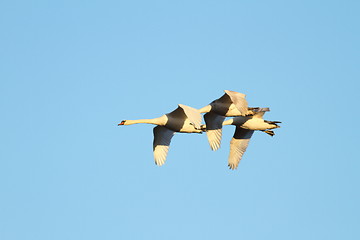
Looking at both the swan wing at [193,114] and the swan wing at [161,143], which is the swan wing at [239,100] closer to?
the swan wing at [193,114]

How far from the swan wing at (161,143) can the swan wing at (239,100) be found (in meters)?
5.30

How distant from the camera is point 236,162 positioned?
52.7 m

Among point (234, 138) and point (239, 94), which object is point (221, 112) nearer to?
point (239, 94)

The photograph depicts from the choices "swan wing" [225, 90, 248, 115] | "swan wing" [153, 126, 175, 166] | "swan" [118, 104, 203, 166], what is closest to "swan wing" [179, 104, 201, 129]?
"swan" [118, 104, 203, 166]

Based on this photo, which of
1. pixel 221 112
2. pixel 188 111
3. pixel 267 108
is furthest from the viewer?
pixel 267 108

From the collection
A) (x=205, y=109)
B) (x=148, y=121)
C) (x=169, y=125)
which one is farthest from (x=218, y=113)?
(x=148, y=121)

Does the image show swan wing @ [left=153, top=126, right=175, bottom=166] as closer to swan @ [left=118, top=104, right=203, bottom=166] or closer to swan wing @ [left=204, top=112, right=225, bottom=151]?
swan @ [left=118, top=104, right=203, bottom=166]

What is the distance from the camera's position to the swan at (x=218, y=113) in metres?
46.2

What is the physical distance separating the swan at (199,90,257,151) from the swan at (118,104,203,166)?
817mm

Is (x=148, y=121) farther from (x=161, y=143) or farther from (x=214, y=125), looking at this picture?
(x=214, y=125)

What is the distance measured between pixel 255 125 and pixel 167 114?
6076 mm

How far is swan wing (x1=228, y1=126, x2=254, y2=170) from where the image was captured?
52.4 metres

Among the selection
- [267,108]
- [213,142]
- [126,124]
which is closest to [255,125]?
[267,108]

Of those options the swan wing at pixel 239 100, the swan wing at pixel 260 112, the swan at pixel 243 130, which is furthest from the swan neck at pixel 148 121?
the swan wing at pixel 260 112
